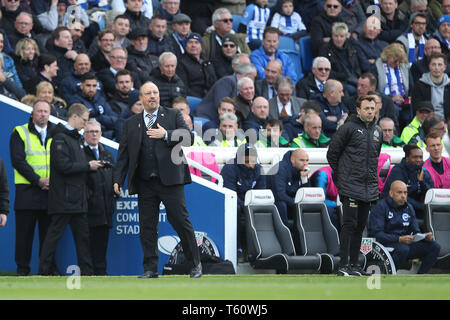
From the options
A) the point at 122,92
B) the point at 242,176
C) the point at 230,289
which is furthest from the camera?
the point at 122,92

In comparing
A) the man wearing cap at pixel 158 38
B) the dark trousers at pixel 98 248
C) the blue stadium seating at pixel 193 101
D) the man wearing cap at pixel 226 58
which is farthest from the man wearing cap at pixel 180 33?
the dark trousers at pixel 98 248

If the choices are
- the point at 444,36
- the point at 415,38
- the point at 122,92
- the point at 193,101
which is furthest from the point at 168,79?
the point at 444,36

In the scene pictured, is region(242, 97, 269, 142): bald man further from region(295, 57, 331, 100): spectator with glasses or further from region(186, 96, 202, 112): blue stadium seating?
region(295, 57, 331, 100): spectator with glasses

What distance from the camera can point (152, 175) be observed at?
35.7 ft

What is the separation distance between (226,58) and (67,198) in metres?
5.90

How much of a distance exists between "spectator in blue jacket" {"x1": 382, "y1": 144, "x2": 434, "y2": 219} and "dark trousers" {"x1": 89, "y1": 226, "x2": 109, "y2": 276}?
13.1ft

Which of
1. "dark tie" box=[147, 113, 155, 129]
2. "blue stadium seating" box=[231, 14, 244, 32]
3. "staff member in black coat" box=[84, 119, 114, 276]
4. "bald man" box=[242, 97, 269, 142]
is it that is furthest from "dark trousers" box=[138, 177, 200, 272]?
"blue stadium seating" box=[231, 14, 244, 32]

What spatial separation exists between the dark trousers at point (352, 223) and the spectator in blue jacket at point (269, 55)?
23.4ft

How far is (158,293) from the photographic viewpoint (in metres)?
9.54

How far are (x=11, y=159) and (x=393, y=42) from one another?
386 inches

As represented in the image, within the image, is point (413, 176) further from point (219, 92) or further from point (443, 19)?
point (443, 19)

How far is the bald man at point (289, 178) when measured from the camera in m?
14.4

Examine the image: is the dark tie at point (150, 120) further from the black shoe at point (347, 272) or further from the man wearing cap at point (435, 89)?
the man wearing cap at point (435, 89)

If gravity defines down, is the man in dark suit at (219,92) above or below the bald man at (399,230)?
above
